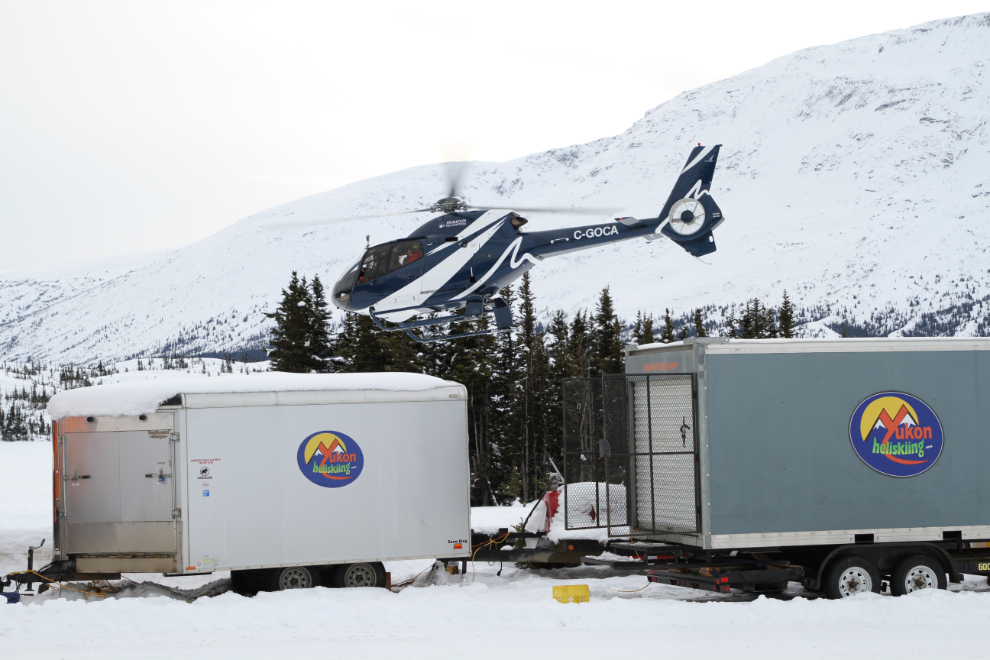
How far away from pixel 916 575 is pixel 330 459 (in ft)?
22.4

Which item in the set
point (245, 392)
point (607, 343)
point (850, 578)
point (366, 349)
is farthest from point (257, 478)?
point (607, 343)

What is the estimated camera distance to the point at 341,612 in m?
9.57

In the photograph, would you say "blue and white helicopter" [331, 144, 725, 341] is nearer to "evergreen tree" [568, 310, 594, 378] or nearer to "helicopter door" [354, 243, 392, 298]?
"helicopter door" [354, 243, 392, 298]

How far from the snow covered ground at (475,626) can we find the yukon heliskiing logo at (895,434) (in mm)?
1409

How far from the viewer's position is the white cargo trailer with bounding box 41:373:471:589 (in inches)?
442

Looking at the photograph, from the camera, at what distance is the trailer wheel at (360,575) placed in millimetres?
11594

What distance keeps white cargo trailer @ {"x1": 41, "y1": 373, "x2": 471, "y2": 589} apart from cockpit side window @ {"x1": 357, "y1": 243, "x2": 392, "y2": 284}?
697 centimetres

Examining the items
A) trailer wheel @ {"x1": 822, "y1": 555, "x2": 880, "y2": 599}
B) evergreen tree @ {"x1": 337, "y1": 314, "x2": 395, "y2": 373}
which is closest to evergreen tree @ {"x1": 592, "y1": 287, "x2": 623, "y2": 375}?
evergreen tree @ {"x1": 337, "y1": 314, "x2": 395, "y2": 373}

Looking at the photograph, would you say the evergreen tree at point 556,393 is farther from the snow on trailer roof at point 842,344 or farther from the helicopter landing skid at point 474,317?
the snow on trailer roof at point 842,344

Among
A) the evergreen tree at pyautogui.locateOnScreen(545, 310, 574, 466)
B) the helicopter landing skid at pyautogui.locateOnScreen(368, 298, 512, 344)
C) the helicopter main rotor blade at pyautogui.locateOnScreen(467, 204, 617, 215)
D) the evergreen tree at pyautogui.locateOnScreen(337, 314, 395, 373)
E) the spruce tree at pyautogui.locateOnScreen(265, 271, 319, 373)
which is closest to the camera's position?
the helicopter main rotor blade at pyautogui.locateOnScreen(467, 204, 617, 215)

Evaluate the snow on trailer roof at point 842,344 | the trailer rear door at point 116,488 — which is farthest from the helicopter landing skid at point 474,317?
the snow on trailer roof at point 842,344

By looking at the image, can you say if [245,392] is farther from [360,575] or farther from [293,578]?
[360,575]

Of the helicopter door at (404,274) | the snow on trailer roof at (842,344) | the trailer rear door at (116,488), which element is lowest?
the trailer rear door at (116,488)

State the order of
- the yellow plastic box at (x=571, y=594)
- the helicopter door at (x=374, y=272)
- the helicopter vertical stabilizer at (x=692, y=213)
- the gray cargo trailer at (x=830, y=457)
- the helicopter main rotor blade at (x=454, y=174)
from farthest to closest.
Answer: the helicopter vertical stabilizer at (x=692, y=213) → the helicopter door at (x=374, y=272) → the helicopter main rotor blade at (x=454, y=174) → the yellow plastic box at (x=571, y=594) → the gray cargo trailer at (x=830, y=457)
